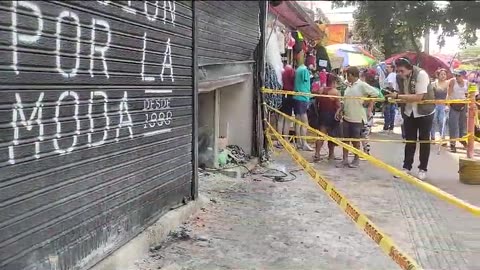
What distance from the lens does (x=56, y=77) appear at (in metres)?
3.13

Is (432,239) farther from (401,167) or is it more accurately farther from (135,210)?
(401,167)

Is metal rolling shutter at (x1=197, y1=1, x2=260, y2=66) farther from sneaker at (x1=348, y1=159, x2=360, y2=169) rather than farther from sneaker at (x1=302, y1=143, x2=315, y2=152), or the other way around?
sneaker at (x1=302, y1=143, x2=315, y2=152)

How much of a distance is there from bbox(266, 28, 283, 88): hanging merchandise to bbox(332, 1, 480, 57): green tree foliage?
7.47 m

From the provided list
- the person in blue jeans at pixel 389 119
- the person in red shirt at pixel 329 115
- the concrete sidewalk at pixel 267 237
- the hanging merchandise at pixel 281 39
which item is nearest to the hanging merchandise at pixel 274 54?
the hanging merchandise at pixel 281 39

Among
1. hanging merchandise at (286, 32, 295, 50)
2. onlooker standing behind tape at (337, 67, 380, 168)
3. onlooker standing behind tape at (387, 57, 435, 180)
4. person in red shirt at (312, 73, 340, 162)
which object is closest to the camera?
onlooker standing behind tape at (387, 57, 435, 180)

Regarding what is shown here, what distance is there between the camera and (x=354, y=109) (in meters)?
8.74

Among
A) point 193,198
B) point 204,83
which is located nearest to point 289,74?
point 204,83

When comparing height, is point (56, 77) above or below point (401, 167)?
above

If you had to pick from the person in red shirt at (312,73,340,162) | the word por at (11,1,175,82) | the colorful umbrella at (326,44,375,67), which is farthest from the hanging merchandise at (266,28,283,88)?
the word por at (11,1,175,82)

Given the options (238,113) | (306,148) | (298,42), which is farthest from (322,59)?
(238,113)

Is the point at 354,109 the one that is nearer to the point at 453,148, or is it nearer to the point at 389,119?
the point at 389,119

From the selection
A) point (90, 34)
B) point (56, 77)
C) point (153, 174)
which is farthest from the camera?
point (153, 174)

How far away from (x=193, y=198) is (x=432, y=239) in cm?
238

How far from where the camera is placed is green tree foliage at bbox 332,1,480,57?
53.7 inches
